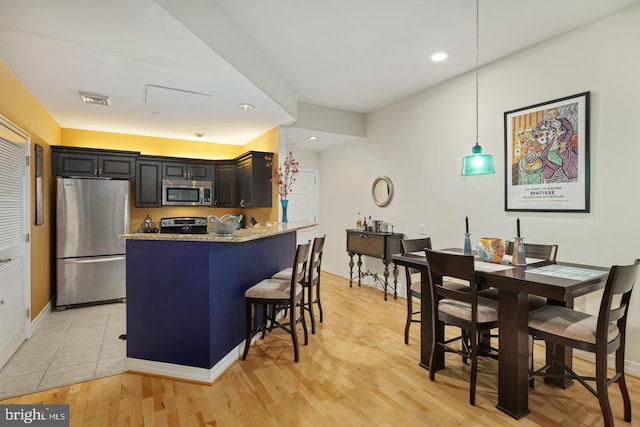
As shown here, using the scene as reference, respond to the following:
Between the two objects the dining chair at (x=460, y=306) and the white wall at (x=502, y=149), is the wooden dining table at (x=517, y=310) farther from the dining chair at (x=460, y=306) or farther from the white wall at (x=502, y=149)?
the white wall at (x=502, y=149)

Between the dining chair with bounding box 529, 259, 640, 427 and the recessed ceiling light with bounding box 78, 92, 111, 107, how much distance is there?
4.38 metres

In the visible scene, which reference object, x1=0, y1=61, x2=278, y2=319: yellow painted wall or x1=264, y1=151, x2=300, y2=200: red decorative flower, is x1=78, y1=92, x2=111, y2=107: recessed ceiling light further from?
x1=264, y1=151, x2=300, y2=200: red decorative flower

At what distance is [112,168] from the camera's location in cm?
465

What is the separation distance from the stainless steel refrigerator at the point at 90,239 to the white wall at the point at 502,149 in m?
3.66

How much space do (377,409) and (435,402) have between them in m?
0.41

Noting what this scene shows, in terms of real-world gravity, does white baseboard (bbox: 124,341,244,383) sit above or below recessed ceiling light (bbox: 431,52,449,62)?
below

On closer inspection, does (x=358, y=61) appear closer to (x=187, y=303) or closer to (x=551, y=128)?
(x=551, y=128)

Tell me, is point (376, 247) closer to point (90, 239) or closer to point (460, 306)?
point (460, 306)

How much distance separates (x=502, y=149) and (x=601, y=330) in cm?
216

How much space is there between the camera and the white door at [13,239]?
271 cm

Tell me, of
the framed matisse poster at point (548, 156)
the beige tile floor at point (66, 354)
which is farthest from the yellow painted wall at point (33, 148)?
the framed matisse poster at point (548, 156)

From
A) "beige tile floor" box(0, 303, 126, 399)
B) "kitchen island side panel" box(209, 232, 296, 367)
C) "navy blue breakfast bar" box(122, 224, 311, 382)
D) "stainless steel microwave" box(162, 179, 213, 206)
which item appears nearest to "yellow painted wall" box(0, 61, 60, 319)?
"beige tile floor" box(0, 303, 126, 399)

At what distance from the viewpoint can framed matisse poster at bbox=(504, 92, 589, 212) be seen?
2.85 metres

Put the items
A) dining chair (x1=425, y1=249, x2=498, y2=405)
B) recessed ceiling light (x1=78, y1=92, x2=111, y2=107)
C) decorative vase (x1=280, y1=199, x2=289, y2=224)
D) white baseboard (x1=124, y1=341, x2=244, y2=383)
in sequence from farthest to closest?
decorative vase (x1=280, y1=199, x2=289, y2=224)
recessed ceiling light (x1=78, y1=92, x2=111, y2=107)
white baseboard (x1=124, y1=341, x2=244, y2=383)
dining chair (x1=425, y1=249, x2=498, y2=405)
